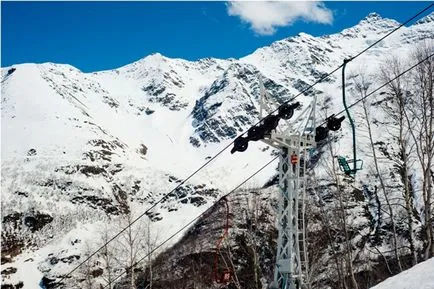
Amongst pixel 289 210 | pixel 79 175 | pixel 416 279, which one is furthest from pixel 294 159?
pixel 79 175

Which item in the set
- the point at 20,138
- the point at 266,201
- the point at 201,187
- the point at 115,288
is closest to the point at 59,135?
the point at 20,138

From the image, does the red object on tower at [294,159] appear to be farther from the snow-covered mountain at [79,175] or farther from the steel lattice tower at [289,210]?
the snow-covered mountain at [79,175]

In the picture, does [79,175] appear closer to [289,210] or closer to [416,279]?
[289,210]

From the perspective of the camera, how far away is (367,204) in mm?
51062

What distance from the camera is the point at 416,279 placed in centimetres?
1177

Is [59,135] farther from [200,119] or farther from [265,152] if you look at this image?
[200,119]

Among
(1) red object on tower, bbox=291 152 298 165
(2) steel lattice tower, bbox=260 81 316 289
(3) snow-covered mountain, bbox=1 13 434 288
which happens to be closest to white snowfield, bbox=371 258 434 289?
(2) steel lattice tower, bbox=260 81 316 289

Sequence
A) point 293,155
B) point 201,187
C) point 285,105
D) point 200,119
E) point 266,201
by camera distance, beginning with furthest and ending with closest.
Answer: point 200,119 < point 201,187 < point 266,201 < point 293,155 < point 285,105

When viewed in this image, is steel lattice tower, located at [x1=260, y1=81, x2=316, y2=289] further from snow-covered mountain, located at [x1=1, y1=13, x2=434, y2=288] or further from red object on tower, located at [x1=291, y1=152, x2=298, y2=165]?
snow-covered mountain, located at [x1=1, y1=13, x2=434, y2=288]

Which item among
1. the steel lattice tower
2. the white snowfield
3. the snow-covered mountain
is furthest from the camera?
the snow-covered mountain

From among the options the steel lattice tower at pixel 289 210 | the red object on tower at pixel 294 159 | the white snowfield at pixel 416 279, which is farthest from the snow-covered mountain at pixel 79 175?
the white snowfield at pixel 416 279

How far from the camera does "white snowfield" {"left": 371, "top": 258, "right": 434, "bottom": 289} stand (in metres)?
11.2

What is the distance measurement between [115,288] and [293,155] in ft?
130

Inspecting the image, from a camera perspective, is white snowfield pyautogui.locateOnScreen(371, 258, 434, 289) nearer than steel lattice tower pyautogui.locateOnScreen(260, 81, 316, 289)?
Yes
